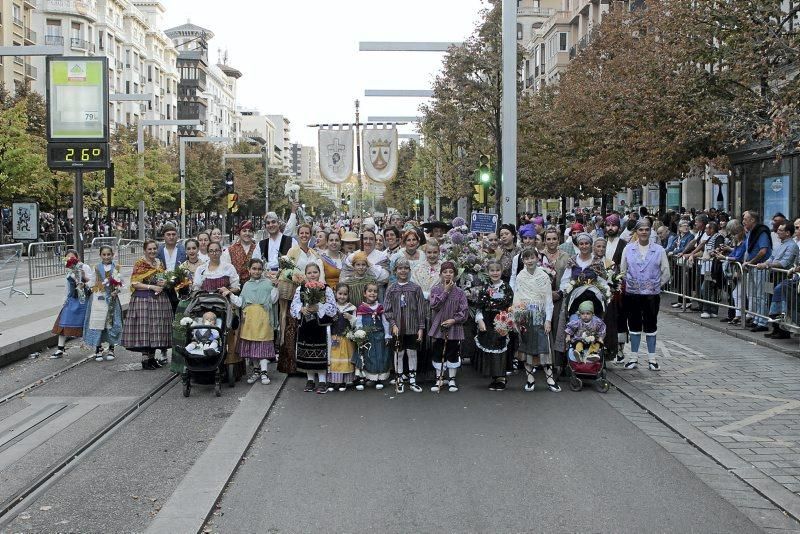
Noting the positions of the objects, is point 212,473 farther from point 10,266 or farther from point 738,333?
point 10,266

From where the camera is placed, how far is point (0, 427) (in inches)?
332

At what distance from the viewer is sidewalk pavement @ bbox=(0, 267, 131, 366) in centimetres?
1267

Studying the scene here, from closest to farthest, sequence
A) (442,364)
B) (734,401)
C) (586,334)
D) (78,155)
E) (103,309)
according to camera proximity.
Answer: (734,401)
(586,334)
(442,364)
(103,309)
(78,155)

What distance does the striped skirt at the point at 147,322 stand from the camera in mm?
11375

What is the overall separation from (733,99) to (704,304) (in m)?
6.79

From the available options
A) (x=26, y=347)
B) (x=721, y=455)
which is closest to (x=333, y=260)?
(x=26, y=347)

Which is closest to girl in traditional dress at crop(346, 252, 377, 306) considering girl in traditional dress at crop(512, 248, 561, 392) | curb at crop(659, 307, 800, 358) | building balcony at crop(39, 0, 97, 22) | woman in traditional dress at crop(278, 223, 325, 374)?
woman in traditional dress at crop(278, 223, 325, 374)

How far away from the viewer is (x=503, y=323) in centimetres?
995

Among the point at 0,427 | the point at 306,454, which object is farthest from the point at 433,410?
the point at 0,427

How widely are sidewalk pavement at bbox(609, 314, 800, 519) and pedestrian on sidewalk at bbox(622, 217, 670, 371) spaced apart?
40 cm

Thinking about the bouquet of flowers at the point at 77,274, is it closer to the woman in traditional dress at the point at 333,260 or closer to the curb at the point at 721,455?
the woman in traditional dress at the point at 333,260

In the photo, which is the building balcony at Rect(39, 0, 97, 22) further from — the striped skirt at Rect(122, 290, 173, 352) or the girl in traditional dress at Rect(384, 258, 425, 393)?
the girl in traditional dress at Rect(384, 258, 425, 393)

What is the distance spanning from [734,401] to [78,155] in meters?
11.9

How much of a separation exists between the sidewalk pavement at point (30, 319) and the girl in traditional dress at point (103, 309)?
1051 mm
